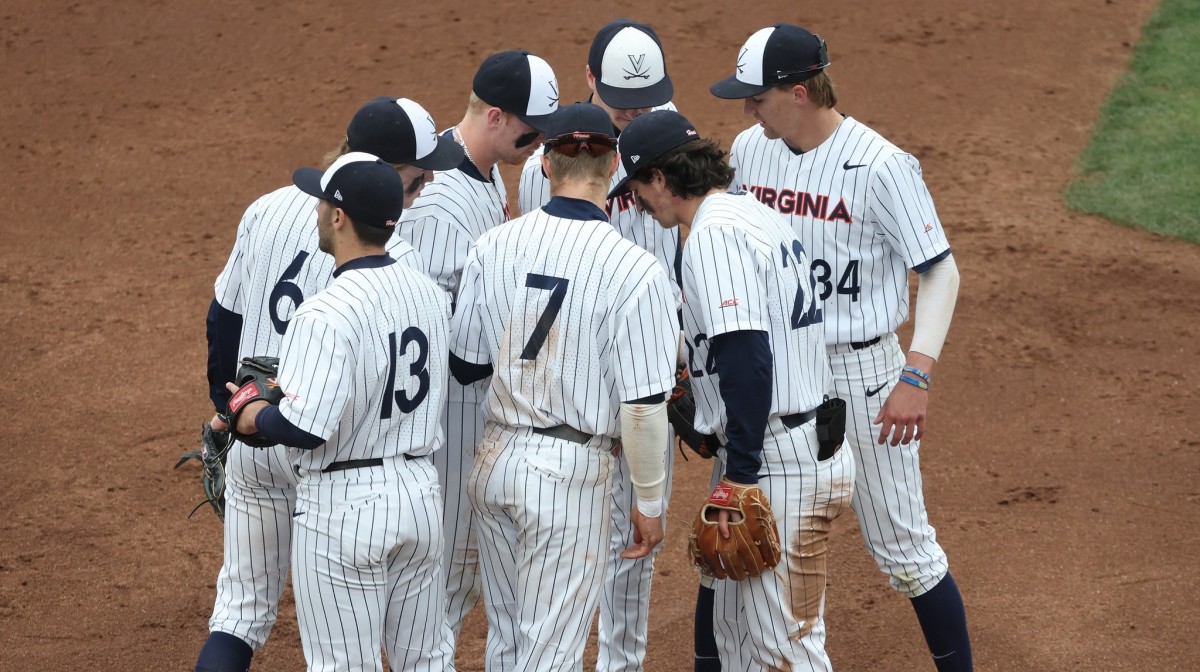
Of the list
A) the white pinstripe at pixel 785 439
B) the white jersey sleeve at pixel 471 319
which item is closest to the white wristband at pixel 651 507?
the white pinstripe at pixel 785 439

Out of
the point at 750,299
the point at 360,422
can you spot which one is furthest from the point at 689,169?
the point at 360,422

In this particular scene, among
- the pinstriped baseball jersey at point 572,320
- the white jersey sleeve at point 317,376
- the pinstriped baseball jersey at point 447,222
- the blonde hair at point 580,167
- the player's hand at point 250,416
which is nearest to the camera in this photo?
the white jersey sleeve at point 317,376

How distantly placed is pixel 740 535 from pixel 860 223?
1044 mm

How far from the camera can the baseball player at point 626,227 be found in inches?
158

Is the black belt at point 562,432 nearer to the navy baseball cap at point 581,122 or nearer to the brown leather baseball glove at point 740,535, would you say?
the brown leather baseball glove at point 740,535

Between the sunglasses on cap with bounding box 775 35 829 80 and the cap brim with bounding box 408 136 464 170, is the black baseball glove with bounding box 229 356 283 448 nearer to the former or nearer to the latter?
the cap brim with bounding box 408 136 464 170

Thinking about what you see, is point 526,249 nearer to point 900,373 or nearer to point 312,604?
point 312,604

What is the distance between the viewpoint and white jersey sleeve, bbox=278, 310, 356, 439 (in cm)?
288

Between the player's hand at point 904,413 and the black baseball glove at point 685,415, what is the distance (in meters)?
0.51

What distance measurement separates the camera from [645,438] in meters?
3.16

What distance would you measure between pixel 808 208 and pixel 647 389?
95 cm

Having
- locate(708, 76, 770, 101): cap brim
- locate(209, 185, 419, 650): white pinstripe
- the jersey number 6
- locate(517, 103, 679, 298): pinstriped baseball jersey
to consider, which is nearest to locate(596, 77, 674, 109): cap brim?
locate(517, 103, 679, 298): pinstriped baseball jersey

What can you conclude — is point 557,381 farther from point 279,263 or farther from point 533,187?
point 533,187

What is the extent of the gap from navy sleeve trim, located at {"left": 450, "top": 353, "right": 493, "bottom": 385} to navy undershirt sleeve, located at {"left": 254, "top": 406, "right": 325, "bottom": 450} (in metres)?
0.50
